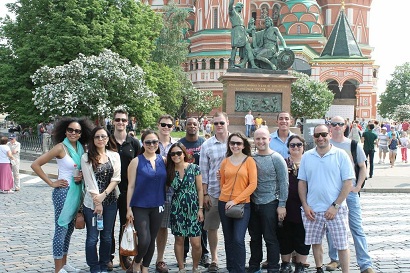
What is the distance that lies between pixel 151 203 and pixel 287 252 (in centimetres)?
185

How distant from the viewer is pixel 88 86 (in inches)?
1053

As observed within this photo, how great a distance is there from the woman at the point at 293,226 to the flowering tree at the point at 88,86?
20.7m

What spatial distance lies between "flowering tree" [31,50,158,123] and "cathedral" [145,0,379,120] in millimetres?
32774

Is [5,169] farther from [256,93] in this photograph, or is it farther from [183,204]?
[256,93]

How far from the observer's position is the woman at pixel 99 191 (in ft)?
20.6

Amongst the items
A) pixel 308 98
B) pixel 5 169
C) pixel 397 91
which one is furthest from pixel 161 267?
pixel 397 91

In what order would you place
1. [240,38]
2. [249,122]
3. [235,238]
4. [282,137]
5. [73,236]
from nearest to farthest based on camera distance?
[235,238] < [282,137] < [73,236] < [249,122] < [240,38]

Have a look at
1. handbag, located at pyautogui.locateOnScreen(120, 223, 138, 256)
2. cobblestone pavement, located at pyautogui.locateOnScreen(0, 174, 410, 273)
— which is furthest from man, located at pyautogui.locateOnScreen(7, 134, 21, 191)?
handbag, located at pyautogui.locateOnScreen(120, 223, 138, 256)

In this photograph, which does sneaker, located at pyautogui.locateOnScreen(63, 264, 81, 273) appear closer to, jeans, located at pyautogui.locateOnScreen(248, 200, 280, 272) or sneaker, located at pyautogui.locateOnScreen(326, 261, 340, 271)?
jeans, located at pyautogui.locateOnScreen(248, 200, 280, 272)

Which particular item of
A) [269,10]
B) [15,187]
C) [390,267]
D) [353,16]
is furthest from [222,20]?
[390,267]

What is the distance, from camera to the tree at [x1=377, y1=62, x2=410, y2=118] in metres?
79.9

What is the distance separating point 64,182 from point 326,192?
3124 millimetres

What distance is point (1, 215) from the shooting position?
10859 mm

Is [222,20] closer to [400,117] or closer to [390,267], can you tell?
[400,117]
